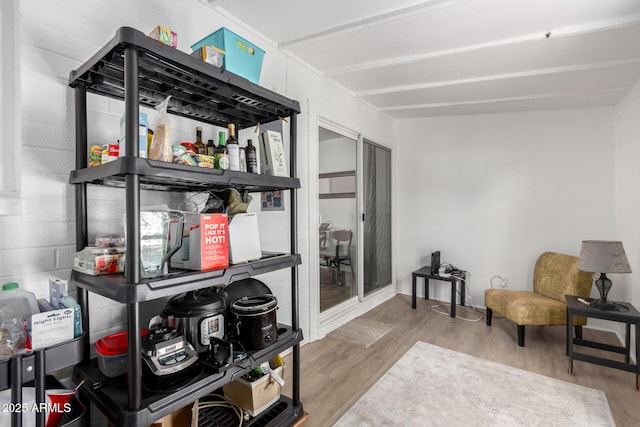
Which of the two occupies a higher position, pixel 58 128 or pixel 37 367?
pixel 58 128

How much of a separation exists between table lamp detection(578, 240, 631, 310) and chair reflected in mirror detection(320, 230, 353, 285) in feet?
6.99

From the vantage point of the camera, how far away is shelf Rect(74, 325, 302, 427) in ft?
3.66

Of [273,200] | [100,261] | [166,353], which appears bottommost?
[166,353]

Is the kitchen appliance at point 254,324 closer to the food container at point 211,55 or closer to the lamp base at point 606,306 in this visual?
the food container at point 211,55

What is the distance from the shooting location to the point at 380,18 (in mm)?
2078

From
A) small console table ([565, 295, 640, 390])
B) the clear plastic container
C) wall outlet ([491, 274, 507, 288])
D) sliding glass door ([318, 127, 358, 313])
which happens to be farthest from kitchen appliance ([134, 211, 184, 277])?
wall outlet ([491, 274, 507, 288])

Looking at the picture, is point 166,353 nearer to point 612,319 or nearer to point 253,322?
point 253,322

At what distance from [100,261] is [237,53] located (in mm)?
1063

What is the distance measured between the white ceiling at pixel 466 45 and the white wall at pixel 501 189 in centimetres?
43

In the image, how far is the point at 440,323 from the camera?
11.4 feet

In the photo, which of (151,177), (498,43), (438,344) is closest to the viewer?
(151,177)

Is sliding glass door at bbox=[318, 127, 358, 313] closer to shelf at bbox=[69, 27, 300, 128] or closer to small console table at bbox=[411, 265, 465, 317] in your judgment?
small console table at bbox=[411, 265, 465, 317]

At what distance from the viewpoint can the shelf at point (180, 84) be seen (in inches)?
46.3

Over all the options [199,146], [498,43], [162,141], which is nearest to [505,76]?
[498,43]
